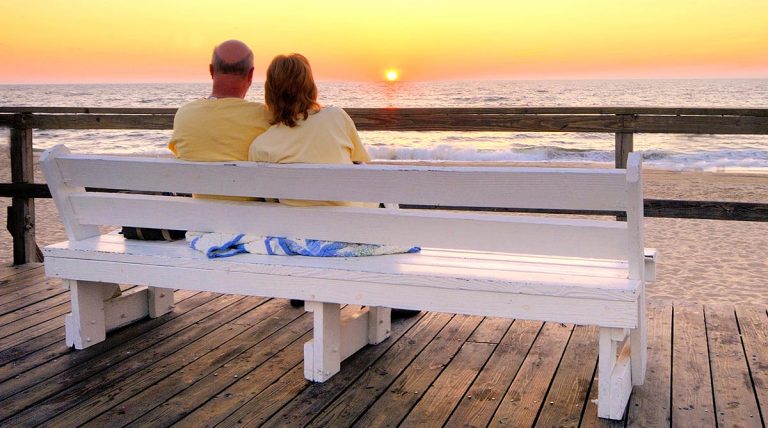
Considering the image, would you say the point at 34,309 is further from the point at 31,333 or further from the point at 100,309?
the point at 100,309

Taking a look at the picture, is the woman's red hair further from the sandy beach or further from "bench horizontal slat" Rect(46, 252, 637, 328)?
the sandy beach

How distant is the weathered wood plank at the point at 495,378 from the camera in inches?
111

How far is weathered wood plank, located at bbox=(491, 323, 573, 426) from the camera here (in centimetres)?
282

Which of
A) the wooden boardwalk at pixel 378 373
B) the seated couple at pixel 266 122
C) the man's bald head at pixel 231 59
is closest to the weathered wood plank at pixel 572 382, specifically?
the wooden boardwalk at pixel 378 373

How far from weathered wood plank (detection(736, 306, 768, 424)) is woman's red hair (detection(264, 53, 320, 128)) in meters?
1.90

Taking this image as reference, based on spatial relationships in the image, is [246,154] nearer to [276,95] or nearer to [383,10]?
[276,95]

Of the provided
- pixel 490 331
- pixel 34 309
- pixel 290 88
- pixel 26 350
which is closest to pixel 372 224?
pixel 290 88

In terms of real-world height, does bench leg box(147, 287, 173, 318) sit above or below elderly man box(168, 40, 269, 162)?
below

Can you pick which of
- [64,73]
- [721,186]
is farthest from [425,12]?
[721,186]

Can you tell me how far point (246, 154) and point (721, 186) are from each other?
14.9 m

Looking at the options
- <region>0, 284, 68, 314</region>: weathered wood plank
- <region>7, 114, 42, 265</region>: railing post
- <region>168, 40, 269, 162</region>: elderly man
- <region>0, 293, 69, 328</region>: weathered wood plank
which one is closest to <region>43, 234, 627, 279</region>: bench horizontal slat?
<region>168, 40, 269, 162</region>: elderly man

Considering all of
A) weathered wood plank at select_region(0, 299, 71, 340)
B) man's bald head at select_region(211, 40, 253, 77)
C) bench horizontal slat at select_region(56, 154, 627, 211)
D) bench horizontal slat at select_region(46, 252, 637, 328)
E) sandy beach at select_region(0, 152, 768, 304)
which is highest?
man's bald head at select_region(211, 40, 253, 77)

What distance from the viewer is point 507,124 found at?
442 cm

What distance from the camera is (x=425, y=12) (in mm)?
38812
